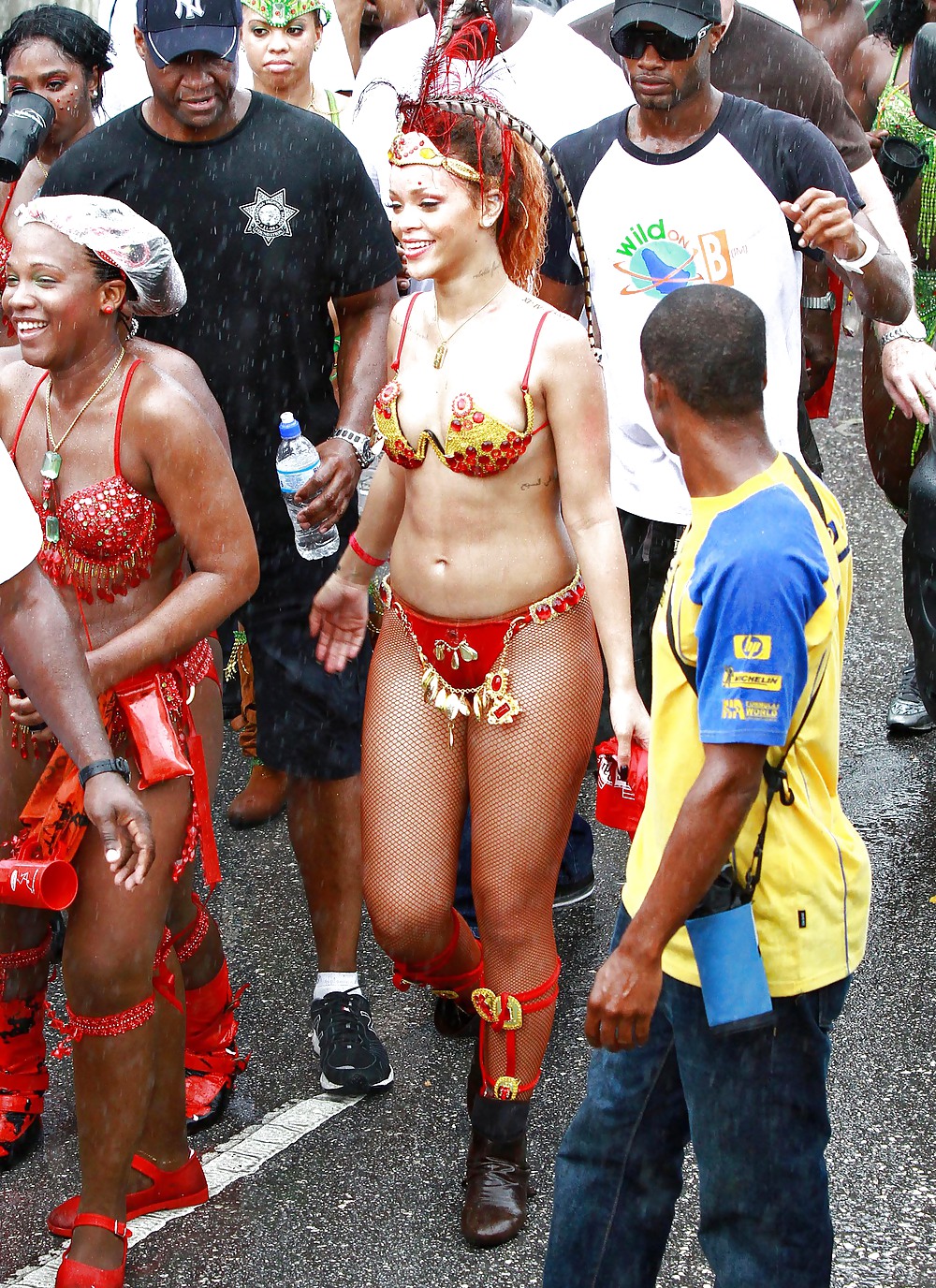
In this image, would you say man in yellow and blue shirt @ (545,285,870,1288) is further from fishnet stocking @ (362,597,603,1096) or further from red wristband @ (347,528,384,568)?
red wristband @ (347,528,384,568)

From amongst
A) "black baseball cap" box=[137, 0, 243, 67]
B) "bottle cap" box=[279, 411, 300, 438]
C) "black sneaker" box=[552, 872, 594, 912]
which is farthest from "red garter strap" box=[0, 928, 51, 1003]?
"black baseball cap" box=[137, 0, 243, 67]

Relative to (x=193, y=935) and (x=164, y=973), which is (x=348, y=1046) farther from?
(x=164, y=973)

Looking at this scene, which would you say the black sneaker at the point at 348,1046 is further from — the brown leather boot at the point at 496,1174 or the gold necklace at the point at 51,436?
the gold necklace at the point at 51,436

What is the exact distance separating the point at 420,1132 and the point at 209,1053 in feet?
1.73

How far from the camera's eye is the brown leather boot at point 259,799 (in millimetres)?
5441

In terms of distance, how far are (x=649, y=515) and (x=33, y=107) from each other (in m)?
2.22

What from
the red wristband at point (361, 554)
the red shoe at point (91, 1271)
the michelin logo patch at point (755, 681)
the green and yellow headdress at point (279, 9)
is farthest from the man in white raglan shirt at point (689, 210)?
the red shoe at point (91, 1271)

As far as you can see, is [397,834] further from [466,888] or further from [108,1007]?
[466,888]

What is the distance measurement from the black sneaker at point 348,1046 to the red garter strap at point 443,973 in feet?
0.58

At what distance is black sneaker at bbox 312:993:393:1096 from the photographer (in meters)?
4.04

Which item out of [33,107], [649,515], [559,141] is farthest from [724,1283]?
[33,107]

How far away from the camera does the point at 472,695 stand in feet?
11.8

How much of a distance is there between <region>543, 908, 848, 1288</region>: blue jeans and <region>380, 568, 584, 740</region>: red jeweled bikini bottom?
96 centimetres

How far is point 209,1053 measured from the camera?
13.2ft
